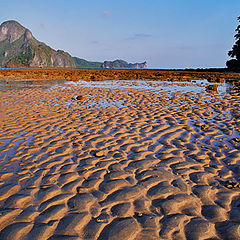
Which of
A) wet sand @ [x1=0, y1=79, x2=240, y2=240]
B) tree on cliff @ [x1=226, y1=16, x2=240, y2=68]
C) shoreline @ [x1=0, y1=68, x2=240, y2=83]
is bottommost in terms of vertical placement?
wet sand @ [x1=0, y1=79, x2=240, y2=240]

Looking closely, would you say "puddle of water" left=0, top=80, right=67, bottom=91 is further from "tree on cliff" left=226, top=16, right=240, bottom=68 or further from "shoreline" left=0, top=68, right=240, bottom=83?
"tree on cliff" left=226, top=16, right=240, bottom=68

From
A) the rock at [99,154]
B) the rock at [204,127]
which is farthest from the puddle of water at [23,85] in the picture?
the rock at [204,127]

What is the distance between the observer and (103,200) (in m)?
3.03

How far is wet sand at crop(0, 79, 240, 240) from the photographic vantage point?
98.0 inches

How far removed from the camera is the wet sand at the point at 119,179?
249 cm

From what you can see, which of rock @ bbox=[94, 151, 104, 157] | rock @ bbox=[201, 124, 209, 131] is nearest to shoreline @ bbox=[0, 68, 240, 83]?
rock @ bbox=[201, 124, 209, 131]

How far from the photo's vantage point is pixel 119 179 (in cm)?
361

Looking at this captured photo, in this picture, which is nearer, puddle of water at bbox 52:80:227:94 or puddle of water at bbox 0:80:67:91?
puddle of water at bbox 52:80:227:94

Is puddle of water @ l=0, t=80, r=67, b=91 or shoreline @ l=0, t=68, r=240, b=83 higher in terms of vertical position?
shoreline @ l=0, t=68, r=240, b=83

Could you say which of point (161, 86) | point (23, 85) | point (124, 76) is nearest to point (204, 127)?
point (161, 86)

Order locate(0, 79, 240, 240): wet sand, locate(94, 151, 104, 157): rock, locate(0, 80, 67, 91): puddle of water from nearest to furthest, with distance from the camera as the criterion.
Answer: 1. locate(0, 79, 240, 240): wet sand
2. locate(94, 151, 104, 157): rock
3. locate(0, 80, 67, 91): puddle of water

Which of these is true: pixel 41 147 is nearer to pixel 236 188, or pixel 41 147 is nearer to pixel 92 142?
pixel 92 142

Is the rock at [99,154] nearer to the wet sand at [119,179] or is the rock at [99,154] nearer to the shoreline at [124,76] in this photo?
the wet sand at [119,179]

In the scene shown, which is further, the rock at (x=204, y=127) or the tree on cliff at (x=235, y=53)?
the tree on cliff at (x=235, y=53)
